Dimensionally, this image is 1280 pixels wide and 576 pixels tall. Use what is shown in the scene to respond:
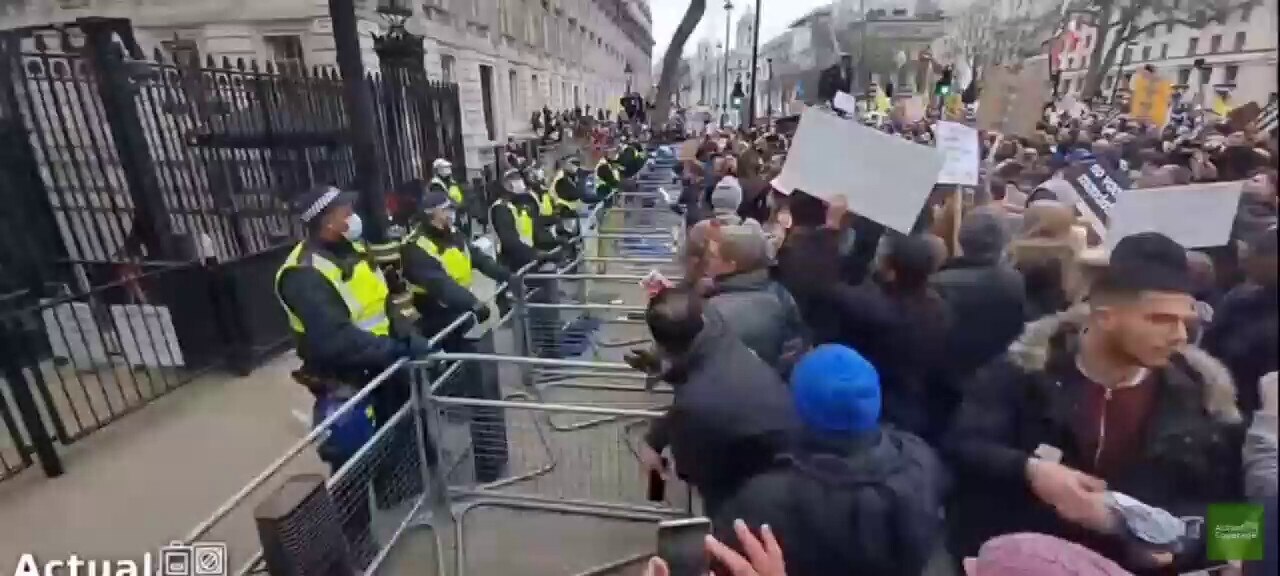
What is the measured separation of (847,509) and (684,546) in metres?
0.51

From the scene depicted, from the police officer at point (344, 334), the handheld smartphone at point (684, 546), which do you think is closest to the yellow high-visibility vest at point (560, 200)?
the police officer at point (344, 334)

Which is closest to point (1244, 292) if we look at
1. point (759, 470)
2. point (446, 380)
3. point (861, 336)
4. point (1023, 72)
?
point (861, 336)

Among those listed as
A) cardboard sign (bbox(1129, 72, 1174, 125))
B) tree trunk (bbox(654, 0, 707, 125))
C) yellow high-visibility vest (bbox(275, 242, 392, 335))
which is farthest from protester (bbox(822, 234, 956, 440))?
tree trunk (bbox(654, 0, 707, 125))

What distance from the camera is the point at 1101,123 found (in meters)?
11.5

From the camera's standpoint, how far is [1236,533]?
949 millimetres

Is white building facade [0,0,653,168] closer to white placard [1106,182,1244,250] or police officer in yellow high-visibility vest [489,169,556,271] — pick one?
police officer in yellow high-visibility vest [489,169,556,271]

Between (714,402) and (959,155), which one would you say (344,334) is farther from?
(959,155)

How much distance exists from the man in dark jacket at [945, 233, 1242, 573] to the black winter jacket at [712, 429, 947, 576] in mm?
386

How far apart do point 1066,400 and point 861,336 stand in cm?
118

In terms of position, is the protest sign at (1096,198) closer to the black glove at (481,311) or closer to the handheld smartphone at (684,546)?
the handheld smartphone at (684,546)

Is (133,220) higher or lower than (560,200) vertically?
higher

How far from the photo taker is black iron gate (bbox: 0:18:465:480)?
18.2 feet

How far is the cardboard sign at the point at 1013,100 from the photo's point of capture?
516cm

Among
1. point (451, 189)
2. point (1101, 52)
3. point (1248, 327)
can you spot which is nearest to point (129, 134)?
point (451, 189)
